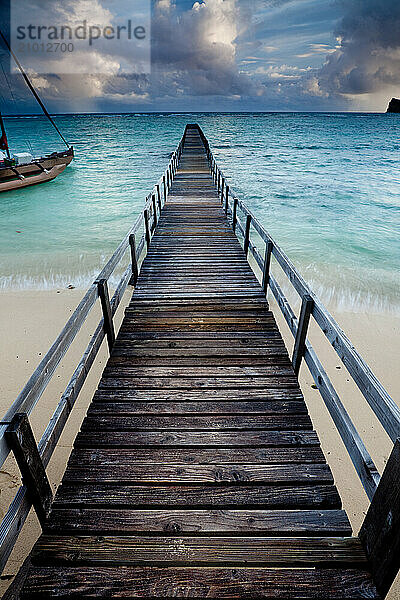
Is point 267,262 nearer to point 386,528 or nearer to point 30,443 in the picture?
point 386,528

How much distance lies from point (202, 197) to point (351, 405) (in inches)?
358

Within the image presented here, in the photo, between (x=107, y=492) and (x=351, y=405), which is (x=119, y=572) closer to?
(x=107, y=492)

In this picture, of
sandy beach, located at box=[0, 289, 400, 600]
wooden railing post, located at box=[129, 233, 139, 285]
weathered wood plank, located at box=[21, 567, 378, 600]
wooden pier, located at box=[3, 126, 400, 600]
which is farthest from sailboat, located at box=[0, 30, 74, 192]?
weathered wood plank, located at box=[21, 567, 378, 600]

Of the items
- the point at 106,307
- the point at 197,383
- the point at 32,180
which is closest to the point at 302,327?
the point at 197,383

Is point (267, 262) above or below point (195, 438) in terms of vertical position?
above

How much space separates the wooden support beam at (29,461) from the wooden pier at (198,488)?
0.17m

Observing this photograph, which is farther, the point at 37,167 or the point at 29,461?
the point at 37,167

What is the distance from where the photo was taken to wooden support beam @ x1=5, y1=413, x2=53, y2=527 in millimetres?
1766

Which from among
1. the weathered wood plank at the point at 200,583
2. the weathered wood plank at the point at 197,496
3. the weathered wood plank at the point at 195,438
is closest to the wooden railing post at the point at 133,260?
the weathered wood plank at the point at 195,438

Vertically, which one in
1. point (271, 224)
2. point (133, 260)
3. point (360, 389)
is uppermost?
point (360, 389)

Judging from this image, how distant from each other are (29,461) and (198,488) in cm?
111

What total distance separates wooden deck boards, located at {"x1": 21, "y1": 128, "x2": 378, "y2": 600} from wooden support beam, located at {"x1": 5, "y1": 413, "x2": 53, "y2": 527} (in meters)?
0.18

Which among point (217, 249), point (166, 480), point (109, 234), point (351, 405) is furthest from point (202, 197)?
point (166, 480)

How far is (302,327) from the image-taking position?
3.31 m
